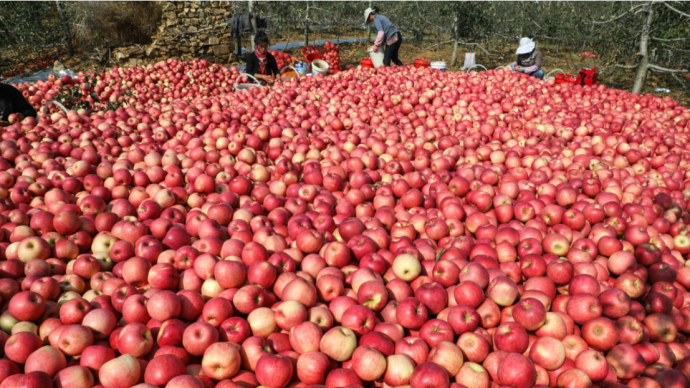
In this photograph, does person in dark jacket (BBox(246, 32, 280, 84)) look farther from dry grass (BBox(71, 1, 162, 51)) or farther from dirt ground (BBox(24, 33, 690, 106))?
dry grass (BBox(71, 1, 162, 51))

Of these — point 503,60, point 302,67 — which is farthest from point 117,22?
point 503,60

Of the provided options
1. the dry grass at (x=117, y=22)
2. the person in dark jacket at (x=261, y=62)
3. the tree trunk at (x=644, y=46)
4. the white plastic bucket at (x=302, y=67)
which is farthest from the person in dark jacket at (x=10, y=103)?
the dry grass at (x=117, y=22)

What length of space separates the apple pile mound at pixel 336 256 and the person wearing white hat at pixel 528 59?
272 inches

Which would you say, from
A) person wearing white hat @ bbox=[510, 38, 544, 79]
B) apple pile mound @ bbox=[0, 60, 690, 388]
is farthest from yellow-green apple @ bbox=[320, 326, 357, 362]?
person wearing white hat @ bbox=[510, 38, 544, 79]

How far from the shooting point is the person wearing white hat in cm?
1209

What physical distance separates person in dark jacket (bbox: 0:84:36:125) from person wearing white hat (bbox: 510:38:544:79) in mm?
12761

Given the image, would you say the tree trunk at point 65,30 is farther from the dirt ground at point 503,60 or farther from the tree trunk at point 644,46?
the tree trunk at point 644,46

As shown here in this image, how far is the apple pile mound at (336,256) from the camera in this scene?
216 centimetres

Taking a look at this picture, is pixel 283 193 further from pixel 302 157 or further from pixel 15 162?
pixel 15 162

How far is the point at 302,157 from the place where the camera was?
4.92 metres

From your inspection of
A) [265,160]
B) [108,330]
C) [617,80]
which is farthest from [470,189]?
[617,80]

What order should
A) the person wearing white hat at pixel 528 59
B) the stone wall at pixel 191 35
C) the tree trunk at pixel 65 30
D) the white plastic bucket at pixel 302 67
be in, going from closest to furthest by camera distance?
the person wearing white hat at pixel 528 59
the white plastic bucket at pixel 302 67
the stone wall at pixel 191 35
the tree trunk at pixel 65 30

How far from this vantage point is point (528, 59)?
41.0 ft

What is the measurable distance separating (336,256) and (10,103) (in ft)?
25.2
